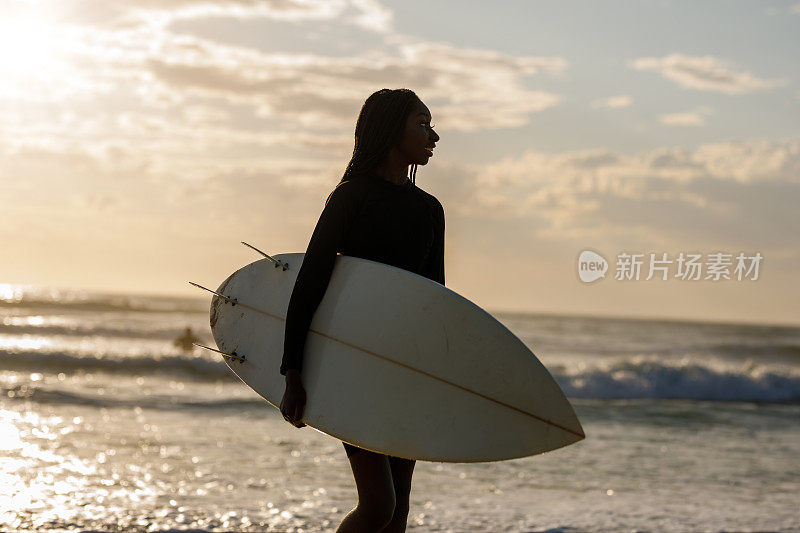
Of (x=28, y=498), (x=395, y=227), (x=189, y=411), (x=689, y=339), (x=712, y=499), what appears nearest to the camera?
(x=395, y=227)

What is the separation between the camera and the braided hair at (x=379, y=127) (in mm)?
2344

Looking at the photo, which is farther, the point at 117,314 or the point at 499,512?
the point at 117,314

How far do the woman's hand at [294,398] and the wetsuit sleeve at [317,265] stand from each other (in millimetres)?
27

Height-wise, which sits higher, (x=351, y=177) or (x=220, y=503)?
(x=351, y=177)

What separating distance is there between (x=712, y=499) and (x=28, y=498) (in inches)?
153

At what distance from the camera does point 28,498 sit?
4422 mm

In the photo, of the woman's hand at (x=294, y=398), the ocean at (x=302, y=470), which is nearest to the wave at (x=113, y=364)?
the ocean at (x=302, y=470)

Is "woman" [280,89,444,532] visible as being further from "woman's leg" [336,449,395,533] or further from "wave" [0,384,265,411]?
"wave" [0,384,265,411]

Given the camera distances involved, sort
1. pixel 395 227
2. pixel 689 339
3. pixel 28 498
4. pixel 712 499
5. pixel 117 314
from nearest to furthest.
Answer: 1. pixel 395 227
2. pixel 28 498
3. pixel 712 499
4. pixel 117 314
5. pixel 689 339

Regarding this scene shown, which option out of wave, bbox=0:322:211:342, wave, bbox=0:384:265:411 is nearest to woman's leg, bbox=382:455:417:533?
wave, bbox=0:384:265:411

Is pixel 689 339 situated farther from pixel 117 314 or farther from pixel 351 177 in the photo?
pixel 351 177

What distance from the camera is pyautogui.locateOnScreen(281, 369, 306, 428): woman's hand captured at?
2260 mm

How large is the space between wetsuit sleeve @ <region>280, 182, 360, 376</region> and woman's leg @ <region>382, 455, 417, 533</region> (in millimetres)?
410

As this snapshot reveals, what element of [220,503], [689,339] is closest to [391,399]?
[220,503]
